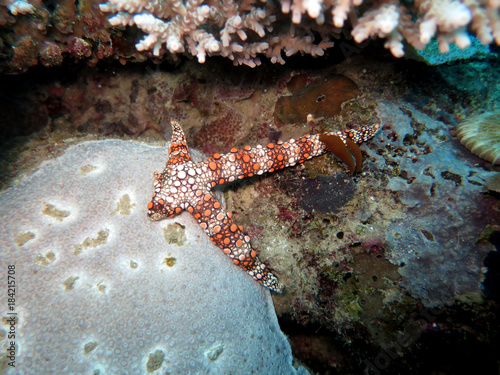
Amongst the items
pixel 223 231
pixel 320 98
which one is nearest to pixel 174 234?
pixel 223 231

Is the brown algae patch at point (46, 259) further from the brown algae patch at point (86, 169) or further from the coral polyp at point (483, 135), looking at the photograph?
the coral polyp at point (483, 135)

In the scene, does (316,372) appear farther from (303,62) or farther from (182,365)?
(303,62)

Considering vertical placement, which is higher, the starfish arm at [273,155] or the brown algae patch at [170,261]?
the starfish arm at [273,155]

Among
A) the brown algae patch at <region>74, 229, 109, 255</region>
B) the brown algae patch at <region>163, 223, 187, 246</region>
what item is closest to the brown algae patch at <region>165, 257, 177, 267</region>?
the brown algae patch at <region>163, 223, 187, 246</region>

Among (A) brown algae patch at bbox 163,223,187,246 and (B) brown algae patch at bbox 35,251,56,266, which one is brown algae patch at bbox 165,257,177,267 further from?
(B) brown algae patch at bbox 35,251,56,266

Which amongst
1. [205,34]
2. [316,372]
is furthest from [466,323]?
[205,34]

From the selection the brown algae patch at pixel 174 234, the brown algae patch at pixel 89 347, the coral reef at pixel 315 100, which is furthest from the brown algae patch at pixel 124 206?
the coral reef at pixel 315 100
